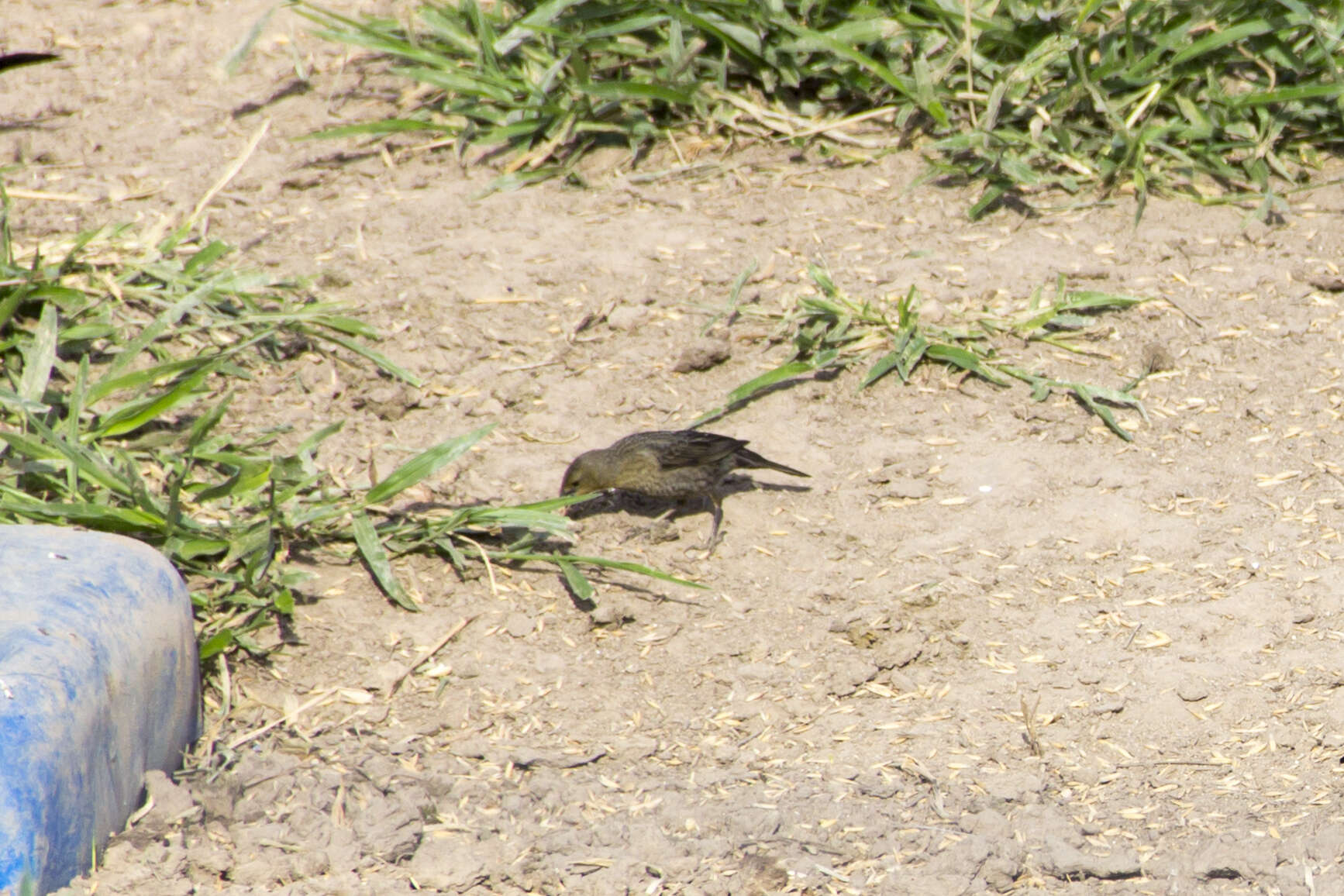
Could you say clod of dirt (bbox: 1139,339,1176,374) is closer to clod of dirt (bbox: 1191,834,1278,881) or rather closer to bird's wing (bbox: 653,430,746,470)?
bird's wing (bbox: 653,430,746,470)

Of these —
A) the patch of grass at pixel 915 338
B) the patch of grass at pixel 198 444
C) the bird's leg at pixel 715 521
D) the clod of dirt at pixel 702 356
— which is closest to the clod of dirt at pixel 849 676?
the patch of grass at pixel 198 444

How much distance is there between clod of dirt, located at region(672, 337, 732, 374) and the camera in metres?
5.32

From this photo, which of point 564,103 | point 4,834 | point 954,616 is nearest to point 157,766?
point 4,834

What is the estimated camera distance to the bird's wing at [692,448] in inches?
187

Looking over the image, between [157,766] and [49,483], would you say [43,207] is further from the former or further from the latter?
[157,766]

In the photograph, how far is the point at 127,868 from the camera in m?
3.16

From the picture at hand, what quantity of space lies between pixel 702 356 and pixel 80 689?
→ 8.89 ft

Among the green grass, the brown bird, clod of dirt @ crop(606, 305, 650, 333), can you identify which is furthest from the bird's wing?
the green grass

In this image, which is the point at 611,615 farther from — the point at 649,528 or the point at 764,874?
the point at 764,874

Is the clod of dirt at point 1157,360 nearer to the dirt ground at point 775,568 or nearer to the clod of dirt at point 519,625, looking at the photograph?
the dirt ground at point 775,568

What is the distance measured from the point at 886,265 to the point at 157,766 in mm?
3328

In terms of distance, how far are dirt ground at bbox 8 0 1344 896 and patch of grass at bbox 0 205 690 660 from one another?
0.12 meters

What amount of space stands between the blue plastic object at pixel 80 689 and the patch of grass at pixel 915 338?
213cm

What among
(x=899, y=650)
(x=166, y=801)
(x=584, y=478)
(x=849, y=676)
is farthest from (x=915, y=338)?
(x=166, y=801)
